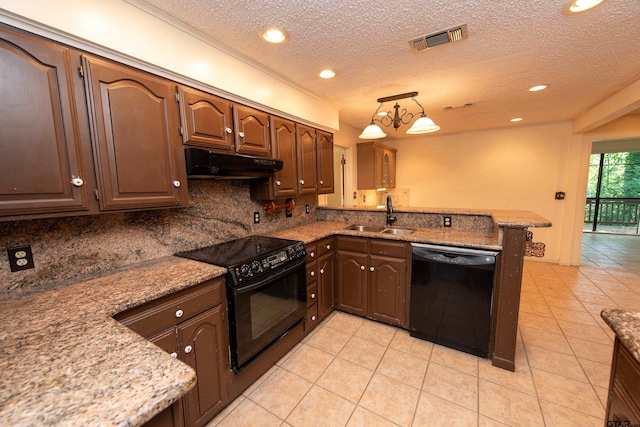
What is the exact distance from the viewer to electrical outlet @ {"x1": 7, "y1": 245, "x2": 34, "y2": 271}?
126 centimetres

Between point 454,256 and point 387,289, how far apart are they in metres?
0.71

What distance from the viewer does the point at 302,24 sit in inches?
62.3

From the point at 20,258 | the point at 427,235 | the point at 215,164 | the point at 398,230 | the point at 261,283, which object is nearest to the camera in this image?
the point at 20,258

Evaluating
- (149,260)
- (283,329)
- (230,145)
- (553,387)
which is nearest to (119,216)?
(149,260)

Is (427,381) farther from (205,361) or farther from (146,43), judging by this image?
(146,43)

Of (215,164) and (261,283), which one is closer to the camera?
(215,164)

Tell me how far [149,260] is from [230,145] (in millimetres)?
987

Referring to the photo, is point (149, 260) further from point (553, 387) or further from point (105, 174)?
point (553, 387)

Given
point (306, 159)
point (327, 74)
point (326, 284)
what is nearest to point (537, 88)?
point (327, 74)

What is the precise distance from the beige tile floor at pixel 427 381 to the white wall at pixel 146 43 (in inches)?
85.3

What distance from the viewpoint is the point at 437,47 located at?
73.0 inches

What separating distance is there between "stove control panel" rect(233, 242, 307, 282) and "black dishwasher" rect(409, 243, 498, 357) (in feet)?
3.37

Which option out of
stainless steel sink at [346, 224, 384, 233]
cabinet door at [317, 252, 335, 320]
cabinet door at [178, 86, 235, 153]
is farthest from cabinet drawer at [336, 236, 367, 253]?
cabinet door at [178, 86, 235, 153]

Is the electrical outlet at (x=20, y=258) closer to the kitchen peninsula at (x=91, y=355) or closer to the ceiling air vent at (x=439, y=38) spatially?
the kitchen peninsula at (x=91, y=355)
